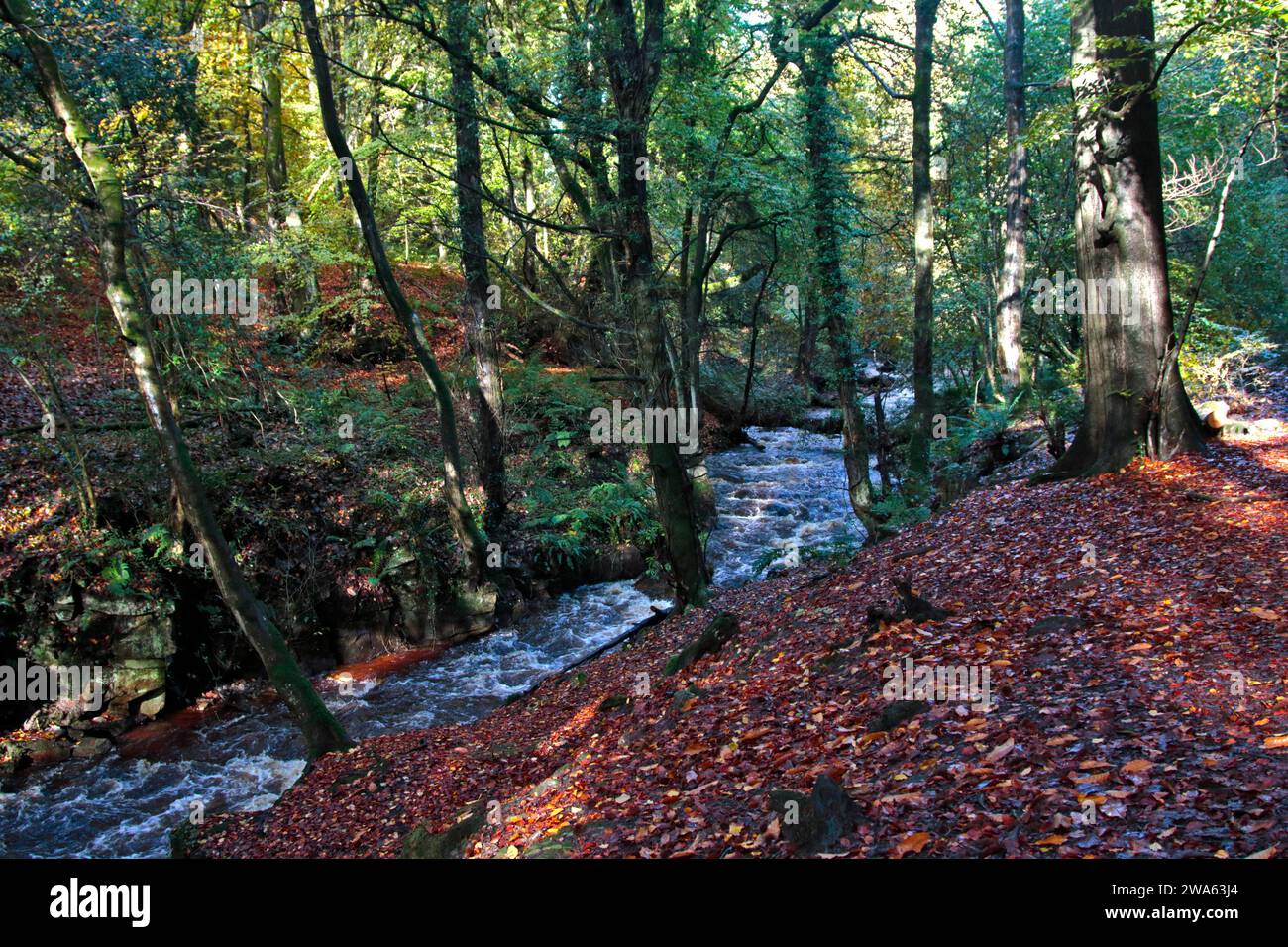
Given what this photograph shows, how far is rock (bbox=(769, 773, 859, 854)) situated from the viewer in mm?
3691

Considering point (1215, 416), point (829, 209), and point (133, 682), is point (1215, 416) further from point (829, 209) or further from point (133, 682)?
point (133, 682)

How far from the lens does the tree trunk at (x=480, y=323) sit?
12195 mm

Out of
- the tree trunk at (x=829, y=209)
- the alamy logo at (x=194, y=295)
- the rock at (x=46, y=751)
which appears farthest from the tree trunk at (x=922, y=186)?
the rock at (x=46, y=751)

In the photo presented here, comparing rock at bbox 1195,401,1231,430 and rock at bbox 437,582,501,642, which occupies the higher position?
rock at bbox 1195,401,1231,430

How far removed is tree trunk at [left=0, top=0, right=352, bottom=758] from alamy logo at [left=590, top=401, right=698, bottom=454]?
16.0 ft

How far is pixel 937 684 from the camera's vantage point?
16.8 feet

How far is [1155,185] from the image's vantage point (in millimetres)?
8195

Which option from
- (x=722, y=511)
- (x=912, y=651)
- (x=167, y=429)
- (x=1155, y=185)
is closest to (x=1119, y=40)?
(x=1155, y=185)

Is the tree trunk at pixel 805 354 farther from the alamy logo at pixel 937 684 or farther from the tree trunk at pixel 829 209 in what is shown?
the alamy logo at pixel 937 684

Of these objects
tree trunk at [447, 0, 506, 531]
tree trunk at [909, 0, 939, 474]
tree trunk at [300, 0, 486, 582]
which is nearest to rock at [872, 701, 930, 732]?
tree trunk at [909, 0, 939, 474]

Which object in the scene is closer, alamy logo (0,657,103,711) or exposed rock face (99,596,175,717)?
alamy logo (0,657,103,711)
